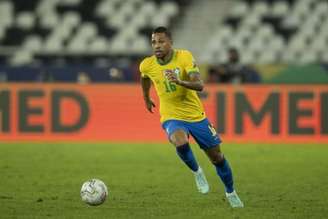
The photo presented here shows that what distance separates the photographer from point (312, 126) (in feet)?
61.6

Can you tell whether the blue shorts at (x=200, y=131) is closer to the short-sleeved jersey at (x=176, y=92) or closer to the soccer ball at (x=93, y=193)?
the short-sleeved jersey at (x=176, y=92)

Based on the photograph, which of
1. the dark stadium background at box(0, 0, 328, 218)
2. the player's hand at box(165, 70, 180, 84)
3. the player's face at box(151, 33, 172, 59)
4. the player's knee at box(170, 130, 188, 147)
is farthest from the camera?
the dark stadium background at box(0, 0, 328, 218)

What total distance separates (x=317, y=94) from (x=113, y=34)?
420 inches

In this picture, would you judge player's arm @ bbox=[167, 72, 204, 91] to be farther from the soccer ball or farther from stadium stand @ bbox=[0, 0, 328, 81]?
stadium stand @ bbox=[0, 0, 328, 81]

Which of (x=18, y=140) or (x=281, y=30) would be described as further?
(x=281, y=30)

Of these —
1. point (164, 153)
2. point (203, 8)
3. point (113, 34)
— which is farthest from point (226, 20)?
point (164, 153)

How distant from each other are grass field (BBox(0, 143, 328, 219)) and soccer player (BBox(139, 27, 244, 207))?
492 mm

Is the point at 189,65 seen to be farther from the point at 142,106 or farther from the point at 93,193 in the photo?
the point at 142,106

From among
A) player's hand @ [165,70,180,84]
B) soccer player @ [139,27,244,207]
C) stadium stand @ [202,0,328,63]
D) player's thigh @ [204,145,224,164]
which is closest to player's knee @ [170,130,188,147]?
soccer player @ [139,27,244,207]

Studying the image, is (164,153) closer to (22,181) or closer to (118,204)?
(22,181)

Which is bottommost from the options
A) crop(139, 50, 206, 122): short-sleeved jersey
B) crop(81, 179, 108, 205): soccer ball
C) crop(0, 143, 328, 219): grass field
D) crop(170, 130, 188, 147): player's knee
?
crop(0, 143, 328, 219): grass field

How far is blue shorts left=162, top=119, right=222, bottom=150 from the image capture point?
9.53m

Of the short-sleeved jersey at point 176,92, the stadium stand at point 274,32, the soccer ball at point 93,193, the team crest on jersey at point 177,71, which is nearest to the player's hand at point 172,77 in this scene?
the team crest on jersey at point 177,71

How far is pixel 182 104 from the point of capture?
32.2ft
